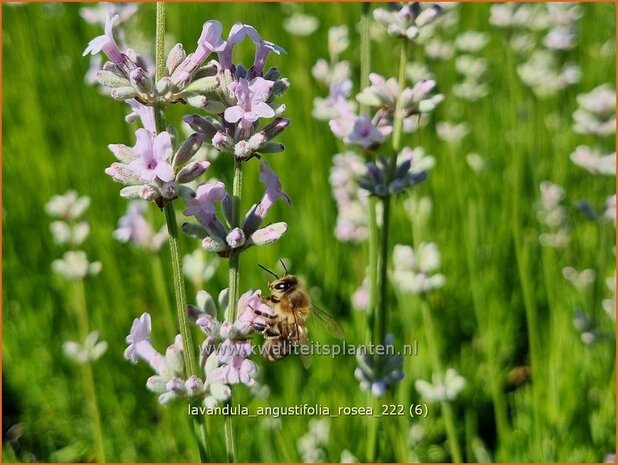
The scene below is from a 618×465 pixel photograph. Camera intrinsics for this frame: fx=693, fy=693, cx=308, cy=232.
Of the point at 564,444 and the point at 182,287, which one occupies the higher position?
the point at 182,287

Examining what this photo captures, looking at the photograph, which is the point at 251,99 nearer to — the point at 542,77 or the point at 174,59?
the point at 174,59

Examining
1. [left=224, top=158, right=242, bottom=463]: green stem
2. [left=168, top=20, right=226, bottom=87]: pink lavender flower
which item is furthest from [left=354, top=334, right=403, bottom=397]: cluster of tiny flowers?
[left=168, top=20, right=226, bottom=87]: pink lavender flower

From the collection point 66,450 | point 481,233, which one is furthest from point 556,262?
point 66,450

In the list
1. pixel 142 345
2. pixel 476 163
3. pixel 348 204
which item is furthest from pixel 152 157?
pixel 476 163

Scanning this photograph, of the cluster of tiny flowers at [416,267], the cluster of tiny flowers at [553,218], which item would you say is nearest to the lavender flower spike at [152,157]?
the cluster of tiny flowers at [416,267]

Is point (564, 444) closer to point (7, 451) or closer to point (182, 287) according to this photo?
point (182, 287)
